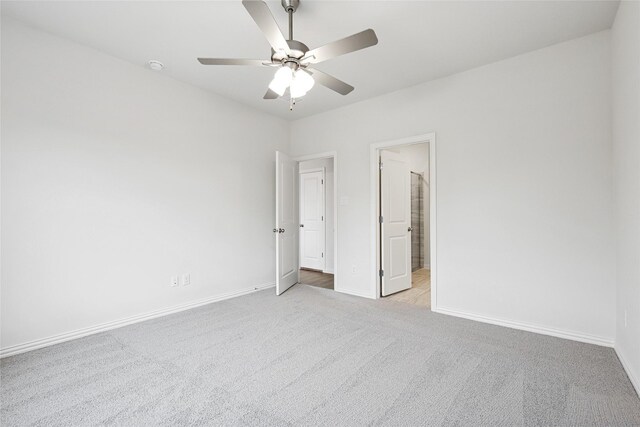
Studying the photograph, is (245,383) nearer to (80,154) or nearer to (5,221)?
(5,221)

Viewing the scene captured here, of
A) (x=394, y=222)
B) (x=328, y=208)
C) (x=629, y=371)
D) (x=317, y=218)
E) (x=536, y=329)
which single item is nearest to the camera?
(x=629, y=371)

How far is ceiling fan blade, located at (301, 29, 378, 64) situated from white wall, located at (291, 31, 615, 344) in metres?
1.87

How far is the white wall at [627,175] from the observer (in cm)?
184

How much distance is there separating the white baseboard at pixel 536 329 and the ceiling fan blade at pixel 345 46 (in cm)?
278

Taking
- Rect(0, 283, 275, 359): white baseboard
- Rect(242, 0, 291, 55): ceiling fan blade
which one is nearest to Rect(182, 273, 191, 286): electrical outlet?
Rect(0, 283, 275, 359): white baseboard

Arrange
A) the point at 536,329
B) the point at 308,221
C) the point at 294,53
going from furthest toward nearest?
the point at 308,221, the point at 536,329, the point at 294,53

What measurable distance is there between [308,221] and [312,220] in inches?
4.1

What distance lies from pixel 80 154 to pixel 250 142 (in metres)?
1.98

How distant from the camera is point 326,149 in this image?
4379mm

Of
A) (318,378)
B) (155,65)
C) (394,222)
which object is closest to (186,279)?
(318,378)

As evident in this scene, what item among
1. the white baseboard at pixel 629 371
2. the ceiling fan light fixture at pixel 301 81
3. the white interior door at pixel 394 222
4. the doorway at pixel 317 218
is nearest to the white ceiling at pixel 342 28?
the ceiling fan light fixture at pixel 301 81

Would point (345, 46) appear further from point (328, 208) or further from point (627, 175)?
point (328, 208)

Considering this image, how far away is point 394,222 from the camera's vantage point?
4.14m

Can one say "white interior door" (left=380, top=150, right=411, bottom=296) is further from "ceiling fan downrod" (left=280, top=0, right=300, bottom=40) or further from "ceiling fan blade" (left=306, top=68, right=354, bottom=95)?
"ceiling fan downrod" (left=280, top=0, right=300, bottom=40)
